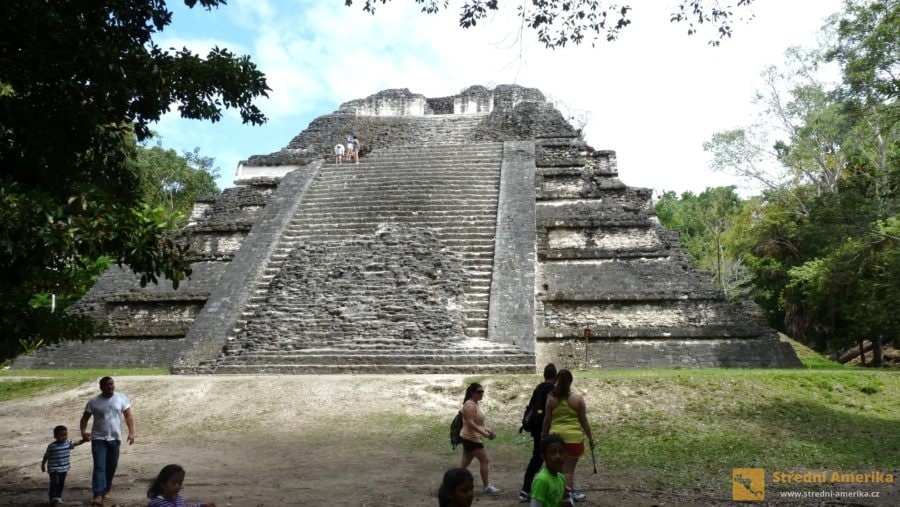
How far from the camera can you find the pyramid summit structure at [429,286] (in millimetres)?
9547

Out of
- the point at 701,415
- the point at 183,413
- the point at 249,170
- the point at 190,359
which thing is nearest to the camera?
the point at 701,415

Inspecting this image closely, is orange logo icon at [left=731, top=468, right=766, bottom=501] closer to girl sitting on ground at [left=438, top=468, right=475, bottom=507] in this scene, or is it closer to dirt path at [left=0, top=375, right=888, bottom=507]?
dirt path at [left=0, top=375, right=888, bottom=507]

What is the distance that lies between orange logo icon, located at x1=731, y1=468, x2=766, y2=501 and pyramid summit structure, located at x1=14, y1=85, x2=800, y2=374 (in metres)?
3.88

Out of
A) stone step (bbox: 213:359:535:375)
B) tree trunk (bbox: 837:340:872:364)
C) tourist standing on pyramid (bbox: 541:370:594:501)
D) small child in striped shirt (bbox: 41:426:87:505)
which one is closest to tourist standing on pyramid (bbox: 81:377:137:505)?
small child in striped shirt (bbox: 41:426:87:505)

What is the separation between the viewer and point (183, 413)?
7.63m

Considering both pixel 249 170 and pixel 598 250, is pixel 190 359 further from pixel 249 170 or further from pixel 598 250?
pixel 249 170

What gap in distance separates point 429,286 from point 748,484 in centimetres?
633

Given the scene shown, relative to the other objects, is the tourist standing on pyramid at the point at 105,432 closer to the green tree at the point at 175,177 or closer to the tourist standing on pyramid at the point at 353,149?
the tourist standing on pyramid at the point at 353,149

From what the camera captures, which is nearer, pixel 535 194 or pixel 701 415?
pixel 701 415

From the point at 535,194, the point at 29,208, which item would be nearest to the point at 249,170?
the point at 535,194

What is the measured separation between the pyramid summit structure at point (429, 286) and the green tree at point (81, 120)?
8.81 feet

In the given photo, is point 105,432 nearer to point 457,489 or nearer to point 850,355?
point 457,489

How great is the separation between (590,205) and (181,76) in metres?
9.13

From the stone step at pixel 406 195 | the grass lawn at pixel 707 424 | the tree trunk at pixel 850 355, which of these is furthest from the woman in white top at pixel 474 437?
the tree trunk at pixel 850 355
